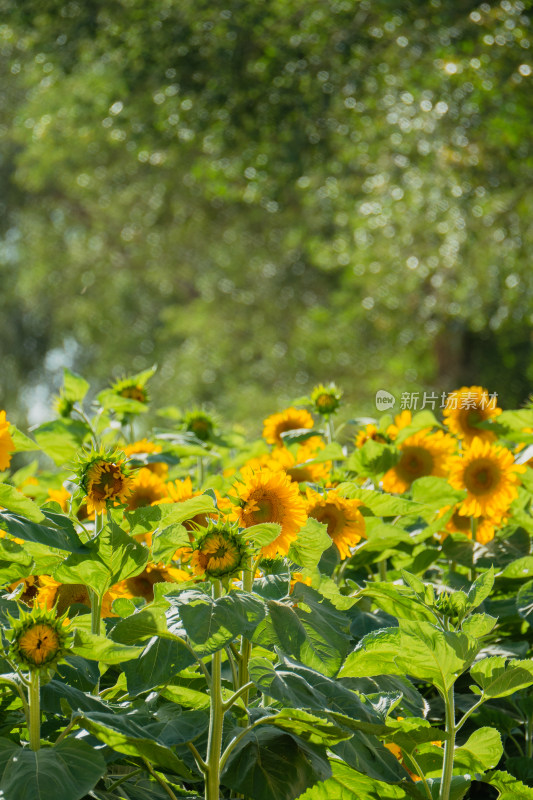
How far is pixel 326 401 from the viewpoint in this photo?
1.50 metres

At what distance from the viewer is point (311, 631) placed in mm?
763

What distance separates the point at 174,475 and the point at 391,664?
815mm

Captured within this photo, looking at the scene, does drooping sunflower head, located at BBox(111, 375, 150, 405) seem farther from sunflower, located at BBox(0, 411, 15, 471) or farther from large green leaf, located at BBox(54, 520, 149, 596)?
large green leaf, located at BBox(54, 520, 149, 596)

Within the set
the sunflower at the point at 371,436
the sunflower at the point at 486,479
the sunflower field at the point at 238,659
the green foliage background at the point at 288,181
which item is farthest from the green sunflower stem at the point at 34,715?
the green foliage background at the point at 288,181

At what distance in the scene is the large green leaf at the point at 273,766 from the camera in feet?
2.28

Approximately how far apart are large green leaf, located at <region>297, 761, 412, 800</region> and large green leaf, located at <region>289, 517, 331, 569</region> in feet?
0.55

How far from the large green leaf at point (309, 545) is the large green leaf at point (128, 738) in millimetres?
223

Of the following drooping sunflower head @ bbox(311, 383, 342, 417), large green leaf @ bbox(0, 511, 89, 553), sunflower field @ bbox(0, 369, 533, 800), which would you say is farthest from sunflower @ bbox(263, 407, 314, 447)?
large green leaf @ bbox(0, 511, 89, 553)

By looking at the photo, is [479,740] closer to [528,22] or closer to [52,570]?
[52,570]

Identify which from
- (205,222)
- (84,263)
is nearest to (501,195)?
(205,222)

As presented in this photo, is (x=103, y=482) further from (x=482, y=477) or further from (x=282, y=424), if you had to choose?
(x=282, y=424)

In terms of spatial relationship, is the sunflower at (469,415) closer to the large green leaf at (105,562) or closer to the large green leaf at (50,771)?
the large green leaf at (105,562)

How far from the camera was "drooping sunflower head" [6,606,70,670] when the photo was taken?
25.5 inches

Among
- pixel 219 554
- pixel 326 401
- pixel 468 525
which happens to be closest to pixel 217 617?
pixel 219 554
